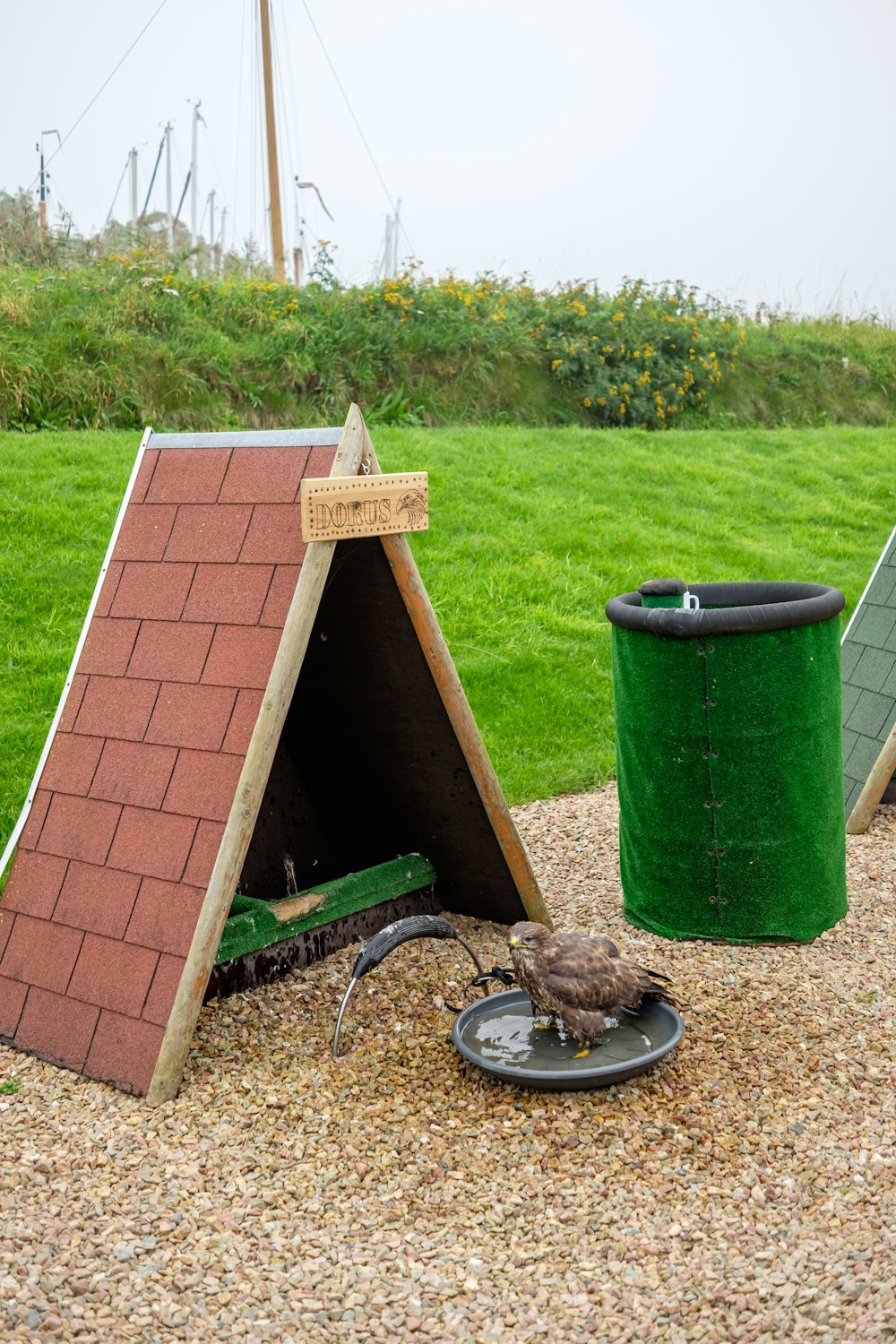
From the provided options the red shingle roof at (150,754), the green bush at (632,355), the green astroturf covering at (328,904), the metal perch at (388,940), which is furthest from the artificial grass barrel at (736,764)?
the green bush at (632,355)

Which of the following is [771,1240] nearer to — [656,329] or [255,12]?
[656,329]

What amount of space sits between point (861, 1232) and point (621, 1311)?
2.02 feet

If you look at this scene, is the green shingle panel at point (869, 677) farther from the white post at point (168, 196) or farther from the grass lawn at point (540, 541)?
the white post at point (168, 196)

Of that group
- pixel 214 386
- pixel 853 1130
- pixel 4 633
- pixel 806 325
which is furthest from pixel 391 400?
pixel 853 1130

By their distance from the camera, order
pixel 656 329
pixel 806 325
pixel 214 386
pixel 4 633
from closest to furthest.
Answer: pixel 4 633
pixel 214 386
pixel 656 329
pixel 806 325

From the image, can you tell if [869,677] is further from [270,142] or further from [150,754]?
[270,142]

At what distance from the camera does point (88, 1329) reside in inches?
102

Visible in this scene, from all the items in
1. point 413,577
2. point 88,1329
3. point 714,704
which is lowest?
point 88,1329

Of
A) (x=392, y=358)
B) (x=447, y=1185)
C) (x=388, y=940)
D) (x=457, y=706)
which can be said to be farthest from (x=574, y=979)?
(x=392, y=358)

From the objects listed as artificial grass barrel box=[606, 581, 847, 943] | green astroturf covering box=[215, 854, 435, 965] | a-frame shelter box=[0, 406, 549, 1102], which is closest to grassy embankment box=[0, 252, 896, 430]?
a-frame shelter box=[0, 406, 549, 1102]

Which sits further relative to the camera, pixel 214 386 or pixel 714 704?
pixel 214 386

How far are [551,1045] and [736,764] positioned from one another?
4.16 ft

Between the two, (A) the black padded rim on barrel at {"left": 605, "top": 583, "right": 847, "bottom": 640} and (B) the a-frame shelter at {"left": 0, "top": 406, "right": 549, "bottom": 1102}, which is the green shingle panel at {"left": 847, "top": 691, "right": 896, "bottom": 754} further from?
(B) the a-frame shelter at {"left": 0, "top": 406, "right": 549, "bottom": 1102}

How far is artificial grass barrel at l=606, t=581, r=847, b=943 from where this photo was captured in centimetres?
434
